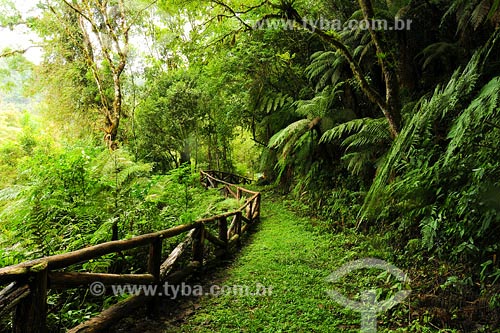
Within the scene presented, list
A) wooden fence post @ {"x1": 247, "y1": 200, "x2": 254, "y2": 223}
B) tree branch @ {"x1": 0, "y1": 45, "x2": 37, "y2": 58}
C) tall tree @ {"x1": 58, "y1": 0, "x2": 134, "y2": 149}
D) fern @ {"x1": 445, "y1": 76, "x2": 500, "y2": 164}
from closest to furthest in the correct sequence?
fern @ {"x1": 445, "y1": 76, "x2": 500, "y2": 164}, wooden fence post @ {"x1": 247, "y1": 200, "x2": 254, "y2": 223}, tall tree @ {"x1": 58, "y1": 0, "x2": 134, "y2": 149}, tree branch @ {"x1": 0, "y1": 45, "x2": 37, "y2": 58}

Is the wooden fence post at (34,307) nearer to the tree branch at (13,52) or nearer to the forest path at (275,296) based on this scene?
the forest path at (275,296)

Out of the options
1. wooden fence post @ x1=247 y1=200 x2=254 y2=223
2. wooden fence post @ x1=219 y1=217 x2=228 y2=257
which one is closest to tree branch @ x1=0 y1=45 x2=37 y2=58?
wooden fence post @ x1=247 y1=200 x2=254 y2=223

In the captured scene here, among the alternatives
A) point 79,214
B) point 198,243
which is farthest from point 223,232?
point 79,214

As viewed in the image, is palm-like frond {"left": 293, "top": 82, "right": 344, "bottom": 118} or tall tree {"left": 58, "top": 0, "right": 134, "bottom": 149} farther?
tall tree {"left": 58, "top": 0, "right": 134, "bottom": 149}

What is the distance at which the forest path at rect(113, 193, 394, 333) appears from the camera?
2.95 metres

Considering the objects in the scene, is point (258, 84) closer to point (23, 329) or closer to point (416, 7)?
point (416, 7)

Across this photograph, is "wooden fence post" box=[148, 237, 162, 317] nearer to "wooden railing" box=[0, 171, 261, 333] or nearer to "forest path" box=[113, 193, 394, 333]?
"wooden railing" box=[0, 171, 261, 333]

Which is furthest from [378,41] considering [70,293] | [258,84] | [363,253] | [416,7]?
[258,84]

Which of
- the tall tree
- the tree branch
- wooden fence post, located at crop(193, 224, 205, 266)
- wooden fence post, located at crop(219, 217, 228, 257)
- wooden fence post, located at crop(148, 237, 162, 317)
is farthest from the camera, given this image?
the tree branch

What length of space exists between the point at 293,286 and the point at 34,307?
2759 mm

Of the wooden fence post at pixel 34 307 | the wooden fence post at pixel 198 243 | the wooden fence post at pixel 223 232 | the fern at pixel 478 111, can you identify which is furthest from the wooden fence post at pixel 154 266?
the fern at pixel 478 111

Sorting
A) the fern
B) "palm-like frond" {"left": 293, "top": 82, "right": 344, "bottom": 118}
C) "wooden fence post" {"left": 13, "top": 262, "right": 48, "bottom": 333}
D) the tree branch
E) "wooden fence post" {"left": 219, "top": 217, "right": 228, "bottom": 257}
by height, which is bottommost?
"wooden fence post" {"left": 219, "top": 217, "right": 228, "bottom": 257}

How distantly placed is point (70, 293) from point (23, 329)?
105 cm

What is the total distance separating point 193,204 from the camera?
5.84m
